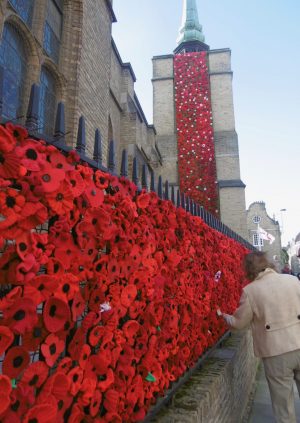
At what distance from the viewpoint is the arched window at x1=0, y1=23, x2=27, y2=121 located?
5.44 metres

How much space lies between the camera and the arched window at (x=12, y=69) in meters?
5.44

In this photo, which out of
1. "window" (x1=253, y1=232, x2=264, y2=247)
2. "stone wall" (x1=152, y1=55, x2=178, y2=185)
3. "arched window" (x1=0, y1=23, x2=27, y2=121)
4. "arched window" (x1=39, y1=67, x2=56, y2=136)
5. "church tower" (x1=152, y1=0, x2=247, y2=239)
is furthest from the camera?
"window" (x1=253, y1=232, x2=264, y2=247)

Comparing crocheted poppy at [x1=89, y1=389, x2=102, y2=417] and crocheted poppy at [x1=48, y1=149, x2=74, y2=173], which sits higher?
crocheted poppy at [x1=48, y1=149, x2=74, y2=173]

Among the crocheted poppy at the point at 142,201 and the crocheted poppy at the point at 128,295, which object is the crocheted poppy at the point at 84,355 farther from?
the crocheted poppy at the point at 142,201

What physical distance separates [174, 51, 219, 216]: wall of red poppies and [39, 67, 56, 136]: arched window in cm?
1263

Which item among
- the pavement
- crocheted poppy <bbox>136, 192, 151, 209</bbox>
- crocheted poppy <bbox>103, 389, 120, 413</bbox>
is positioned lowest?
the pavement

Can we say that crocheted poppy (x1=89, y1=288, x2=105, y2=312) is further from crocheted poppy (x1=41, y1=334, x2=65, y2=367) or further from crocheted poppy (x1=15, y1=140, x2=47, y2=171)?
crocheted poppy (x1=15, y1=140, x2=47, y2=171)

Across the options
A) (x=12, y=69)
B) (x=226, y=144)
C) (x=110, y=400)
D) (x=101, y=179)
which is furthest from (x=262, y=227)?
(x=110, y=400)

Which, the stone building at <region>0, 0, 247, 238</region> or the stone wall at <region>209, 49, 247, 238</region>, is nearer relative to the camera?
the stone building at <region>0, 0, 247, 238</region>

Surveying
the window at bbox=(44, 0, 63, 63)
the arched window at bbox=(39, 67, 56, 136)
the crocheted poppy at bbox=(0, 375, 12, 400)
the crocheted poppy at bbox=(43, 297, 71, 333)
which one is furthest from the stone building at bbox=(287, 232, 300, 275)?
the crocheted poppy at bbox=(0, 375, 12, 400)

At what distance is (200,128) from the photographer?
2006 cm

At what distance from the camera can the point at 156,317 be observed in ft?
→ 7.46

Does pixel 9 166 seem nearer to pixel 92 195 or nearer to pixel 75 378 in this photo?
pixel 92 195

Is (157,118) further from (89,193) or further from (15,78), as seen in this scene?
(89,193)
